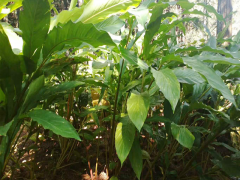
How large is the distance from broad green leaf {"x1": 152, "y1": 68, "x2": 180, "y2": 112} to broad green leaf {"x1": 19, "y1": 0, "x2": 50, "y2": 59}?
1.16 ft

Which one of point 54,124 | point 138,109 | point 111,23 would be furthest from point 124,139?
point 111,23

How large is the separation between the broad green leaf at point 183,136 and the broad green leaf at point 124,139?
14 centimetres

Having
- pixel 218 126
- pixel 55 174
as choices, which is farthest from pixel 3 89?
pixel 218 126

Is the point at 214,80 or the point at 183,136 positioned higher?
the point at 214,80

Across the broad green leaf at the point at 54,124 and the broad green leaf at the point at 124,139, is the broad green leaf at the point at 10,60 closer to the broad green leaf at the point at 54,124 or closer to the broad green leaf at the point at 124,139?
the broad green leaf at the point at 54,124

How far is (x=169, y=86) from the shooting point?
0.46m

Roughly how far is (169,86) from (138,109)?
0.36ft

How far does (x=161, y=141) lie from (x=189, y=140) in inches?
9.1

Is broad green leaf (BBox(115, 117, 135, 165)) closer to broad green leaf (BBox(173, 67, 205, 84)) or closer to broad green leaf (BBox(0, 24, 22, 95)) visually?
broad green leaf (BBox(173, 67, 205, 84))

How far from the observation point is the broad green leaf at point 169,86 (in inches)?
17.5

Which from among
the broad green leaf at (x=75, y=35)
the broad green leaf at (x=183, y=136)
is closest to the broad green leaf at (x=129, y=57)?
the broad green leaf at (x=75, y=35)

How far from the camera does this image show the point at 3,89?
56 cm

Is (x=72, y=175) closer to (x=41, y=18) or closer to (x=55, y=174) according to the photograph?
(x=55, y=174)

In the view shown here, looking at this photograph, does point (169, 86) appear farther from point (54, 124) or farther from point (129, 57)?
point (54, 124)
